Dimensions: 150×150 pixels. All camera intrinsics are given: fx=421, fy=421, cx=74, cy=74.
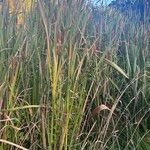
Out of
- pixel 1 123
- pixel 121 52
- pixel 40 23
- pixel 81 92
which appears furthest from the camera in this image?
pixel 121 52

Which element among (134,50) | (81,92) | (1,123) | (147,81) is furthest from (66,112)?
(134,50)

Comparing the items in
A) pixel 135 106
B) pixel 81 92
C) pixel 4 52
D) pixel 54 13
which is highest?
pixel 54 13

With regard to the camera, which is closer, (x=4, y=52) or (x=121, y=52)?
(x=4, y=52)

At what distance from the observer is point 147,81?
254cm

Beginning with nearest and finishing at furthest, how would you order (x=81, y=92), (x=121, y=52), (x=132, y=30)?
(x=81, y=92) → (x=121, y=52) → (x=132, y=30)

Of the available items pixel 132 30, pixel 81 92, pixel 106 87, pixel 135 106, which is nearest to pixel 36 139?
pixel 81 92

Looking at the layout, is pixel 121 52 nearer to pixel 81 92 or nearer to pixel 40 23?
pixel 40 23

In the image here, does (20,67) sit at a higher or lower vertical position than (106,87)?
higher

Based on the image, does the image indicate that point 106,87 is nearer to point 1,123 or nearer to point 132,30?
point 1,123

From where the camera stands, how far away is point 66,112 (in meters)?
1.72

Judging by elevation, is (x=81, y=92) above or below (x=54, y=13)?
below

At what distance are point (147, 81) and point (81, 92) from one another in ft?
2.76

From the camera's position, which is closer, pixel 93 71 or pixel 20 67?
pixel 20 67

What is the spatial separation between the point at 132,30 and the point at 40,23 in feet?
4.61
